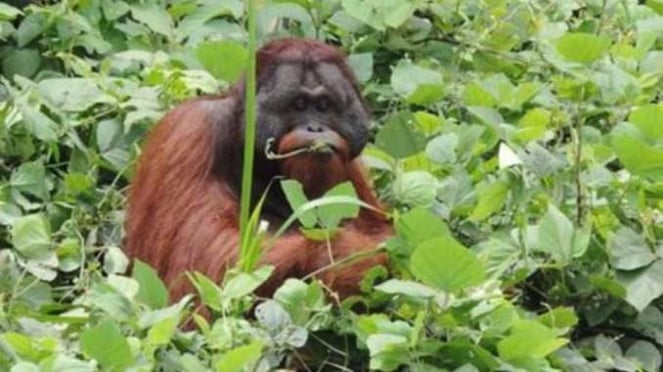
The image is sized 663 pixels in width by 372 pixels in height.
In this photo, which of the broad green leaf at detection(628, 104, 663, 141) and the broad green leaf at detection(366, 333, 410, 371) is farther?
the broad green leaf at detection(628, 104, 663, 141)

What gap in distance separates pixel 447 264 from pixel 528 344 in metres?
0.21

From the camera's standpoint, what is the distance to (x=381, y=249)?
423 cm

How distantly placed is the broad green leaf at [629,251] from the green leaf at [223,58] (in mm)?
1130

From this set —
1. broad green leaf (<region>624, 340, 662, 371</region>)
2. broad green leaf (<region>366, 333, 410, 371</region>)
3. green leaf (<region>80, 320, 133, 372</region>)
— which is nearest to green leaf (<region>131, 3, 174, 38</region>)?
broad green leaf (<region>624, 340, 662, 371</region>)

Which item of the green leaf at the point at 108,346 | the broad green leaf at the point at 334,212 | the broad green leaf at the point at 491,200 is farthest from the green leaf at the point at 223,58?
the green leaf at the point at 108,346

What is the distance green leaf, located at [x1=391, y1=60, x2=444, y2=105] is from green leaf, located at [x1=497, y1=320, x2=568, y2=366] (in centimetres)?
143

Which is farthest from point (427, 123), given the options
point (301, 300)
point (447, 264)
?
point (447, 264)

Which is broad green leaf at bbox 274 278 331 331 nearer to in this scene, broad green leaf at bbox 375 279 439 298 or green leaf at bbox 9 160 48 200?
broad green leaf at bbox 375 279 439 298

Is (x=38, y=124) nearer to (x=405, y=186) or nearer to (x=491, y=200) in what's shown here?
(x=405, y=186)

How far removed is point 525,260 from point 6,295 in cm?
94

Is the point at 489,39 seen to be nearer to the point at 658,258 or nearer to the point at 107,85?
the point at 107,85

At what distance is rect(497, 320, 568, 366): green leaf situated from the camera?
3.81 meters

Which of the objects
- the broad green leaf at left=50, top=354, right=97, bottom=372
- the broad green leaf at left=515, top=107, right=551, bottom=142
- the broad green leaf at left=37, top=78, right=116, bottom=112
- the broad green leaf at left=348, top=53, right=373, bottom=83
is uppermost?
the broad green leaf at left=50, top=354, right=97, bottom=372

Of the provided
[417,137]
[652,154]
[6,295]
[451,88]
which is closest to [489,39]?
[451,88]
